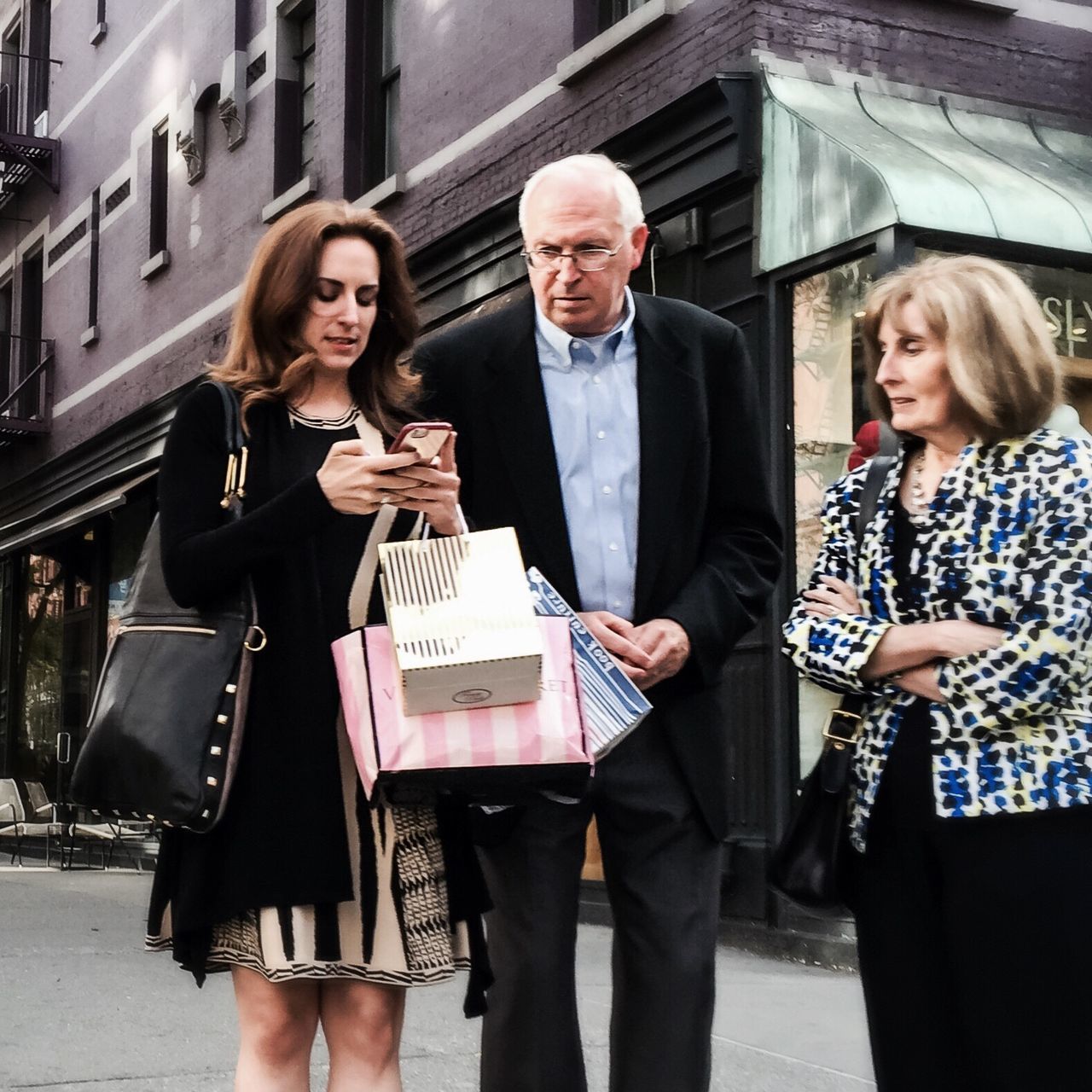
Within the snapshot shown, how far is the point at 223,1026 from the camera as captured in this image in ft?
20.3

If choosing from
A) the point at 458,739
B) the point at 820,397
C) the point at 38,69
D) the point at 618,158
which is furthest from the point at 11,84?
the point at 458,739

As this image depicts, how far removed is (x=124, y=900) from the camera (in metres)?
11.9

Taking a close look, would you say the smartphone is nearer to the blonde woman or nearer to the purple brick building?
the blonde woman

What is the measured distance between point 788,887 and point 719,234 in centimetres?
690

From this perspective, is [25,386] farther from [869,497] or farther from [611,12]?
[869,497]

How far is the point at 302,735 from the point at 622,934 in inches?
29.4

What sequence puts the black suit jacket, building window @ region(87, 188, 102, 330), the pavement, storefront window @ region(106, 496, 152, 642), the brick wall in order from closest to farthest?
the black suit jacket → the pavement → the brick wall → storefront window @ region(106, 496, 152, 642) → building window @ region(87, 188, 102, 330)

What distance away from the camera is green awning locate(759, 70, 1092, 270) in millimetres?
8445

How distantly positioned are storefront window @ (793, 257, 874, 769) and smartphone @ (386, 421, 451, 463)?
622 cm

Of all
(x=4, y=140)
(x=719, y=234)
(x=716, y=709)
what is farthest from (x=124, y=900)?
(x=4, y=140)

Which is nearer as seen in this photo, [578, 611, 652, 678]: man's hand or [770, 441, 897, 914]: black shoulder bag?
[770, 441, 897, 914]: black shoulder bag

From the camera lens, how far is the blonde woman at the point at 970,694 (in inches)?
110

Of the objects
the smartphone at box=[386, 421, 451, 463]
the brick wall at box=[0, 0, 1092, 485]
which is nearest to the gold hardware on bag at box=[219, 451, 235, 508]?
the smartphone at box=[386, 421, 451, 463]

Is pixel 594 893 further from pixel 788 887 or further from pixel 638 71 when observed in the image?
pixel 788 887
